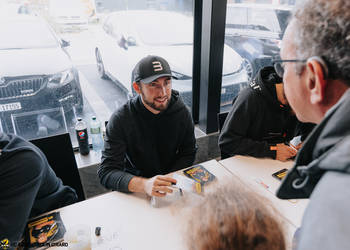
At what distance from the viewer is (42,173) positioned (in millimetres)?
1090

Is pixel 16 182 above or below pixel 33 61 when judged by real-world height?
below

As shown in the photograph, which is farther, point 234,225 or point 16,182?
point 16,182

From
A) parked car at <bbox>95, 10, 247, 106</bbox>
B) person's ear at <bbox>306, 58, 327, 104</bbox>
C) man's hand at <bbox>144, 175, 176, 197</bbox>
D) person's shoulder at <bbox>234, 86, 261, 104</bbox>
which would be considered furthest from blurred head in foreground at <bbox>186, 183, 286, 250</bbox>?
parked car at <bbox>95, 10, 247, 106</bbox>

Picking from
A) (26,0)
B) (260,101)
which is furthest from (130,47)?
(260,101)

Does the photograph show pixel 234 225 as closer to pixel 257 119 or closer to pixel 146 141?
pixel 146 141

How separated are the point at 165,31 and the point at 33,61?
113 centimetres

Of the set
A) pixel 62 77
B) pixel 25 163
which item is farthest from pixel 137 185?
pixel 62 77

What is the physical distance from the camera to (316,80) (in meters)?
0.52

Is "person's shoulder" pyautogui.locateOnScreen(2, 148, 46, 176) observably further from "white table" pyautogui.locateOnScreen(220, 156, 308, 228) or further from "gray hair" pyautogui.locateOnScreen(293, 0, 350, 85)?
"gray hair" pyautogui.locateOnScreen(293, 0, 350, 85)

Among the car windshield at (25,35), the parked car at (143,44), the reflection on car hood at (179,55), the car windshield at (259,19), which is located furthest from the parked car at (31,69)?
the car windshield at (259,19)

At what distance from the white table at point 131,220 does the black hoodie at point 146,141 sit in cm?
19

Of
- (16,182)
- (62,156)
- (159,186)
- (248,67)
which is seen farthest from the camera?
(248,67)

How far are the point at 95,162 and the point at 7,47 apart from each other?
1.04 meters

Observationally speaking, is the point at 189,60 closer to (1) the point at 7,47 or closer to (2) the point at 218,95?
(2) the point at 218,95
